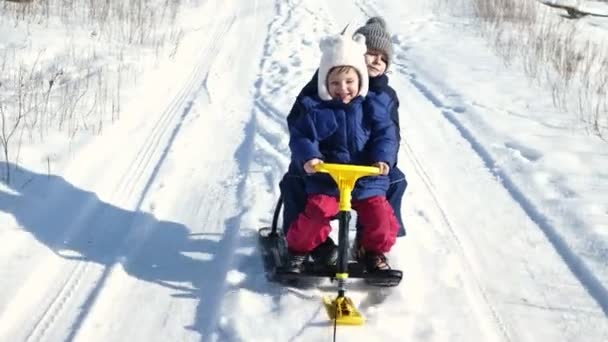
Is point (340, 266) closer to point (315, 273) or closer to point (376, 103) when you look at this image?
point (315, 273)

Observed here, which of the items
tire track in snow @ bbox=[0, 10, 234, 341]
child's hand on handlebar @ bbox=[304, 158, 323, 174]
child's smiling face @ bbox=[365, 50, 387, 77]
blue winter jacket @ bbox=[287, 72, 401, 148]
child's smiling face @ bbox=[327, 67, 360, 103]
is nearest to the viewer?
tire track in snow @ bbox=[0, 10, 234, 341]

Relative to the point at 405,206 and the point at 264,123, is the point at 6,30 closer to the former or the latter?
the point at 264,123

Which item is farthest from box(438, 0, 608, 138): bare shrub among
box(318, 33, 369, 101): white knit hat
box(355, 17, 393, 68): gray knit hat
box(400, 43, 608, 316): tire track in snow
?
box(318, 33, 369, 101): white knit hat

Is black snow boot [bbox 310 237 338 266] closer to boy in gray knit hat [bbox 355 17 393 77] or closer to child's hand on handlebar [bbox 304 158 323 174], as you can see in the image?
child's hand on handlebar [bbox 304 158 323 174]

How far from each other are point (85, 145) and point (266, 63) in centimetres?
387

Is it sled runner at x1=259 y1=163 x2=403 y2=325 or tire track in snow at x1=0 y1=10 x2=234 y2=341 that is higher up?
sled runner at x1=259 y1=163 x2=403 y2=325

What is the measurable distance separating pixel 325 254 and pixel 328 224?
24 centimetres

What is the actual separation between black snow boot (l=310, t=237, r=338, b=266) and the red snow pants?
0.42ft

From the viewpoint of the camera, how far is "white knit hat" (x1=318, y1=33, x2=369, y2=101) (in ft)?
12.9

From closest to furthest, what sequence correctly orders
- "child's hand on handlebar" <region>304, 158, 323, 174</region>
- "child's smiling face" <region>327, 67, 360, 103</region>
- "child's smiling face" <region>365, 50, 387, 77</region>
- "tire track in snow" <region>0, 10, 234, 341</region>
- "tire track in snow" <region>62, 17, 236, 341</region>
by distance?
"tire track in snow" <region>0, 10, 234, 341</region> < "child's hand on handlebar" <region>304, 158, 323, 174</region> < "tire track in snow" <region>62, 17, 236, 341</region> < "child's smiling face" <region>327, 67, 360, 103</region> < "child's smiling face" <region>365, 50, 387, 77</region>

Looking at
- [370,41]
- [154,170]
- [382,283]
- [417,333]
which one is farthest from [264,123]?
[417,333]

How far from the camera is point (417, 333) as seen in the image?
359cm

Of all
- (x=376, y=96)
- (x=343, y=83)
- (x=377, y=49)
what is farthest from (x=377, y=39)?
(x=343, y=83)

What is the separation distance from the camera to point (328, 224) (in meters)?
4.07
